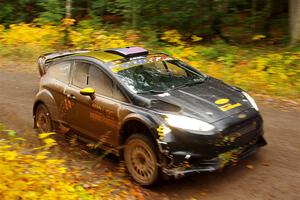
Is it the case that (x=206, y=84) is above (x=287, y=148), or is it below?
above

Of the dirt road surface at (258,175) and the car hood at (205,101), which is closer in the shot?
the dirt road surface at (258,175)

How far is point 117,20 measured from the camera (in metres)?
17.7

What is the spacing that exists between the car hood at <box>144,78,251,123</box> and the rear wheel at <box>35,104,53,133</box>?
103 inches

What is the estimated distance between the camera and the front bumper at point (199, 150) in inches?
218

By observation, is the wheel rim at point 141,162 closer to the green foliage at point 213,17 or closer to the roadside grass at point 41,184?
the roadside grass at point 41,184

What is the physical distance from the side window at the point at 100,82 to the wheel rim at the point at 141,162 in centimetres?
98

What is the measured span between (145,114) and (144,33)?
10144 millimetres

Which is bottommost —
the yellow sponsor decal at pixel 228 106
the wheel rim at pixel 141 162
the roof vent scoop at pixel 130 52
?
the wheel rim at pixel 141 162

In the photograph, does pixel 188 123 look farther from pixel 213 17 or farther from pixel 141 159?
pixel 213 17

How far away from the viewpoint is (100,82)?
266 inches

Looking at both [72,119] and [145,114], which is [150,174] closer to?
[145,114]

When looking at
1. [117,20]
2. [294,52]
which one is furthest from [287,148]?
[117,20]

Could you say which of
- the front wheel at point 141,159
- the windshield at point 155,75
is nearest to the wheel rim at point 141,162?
the front wheel at point 141,159

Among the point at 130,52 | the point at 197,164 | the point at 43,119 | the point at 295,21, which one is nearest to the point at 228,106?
the point at 197,164
